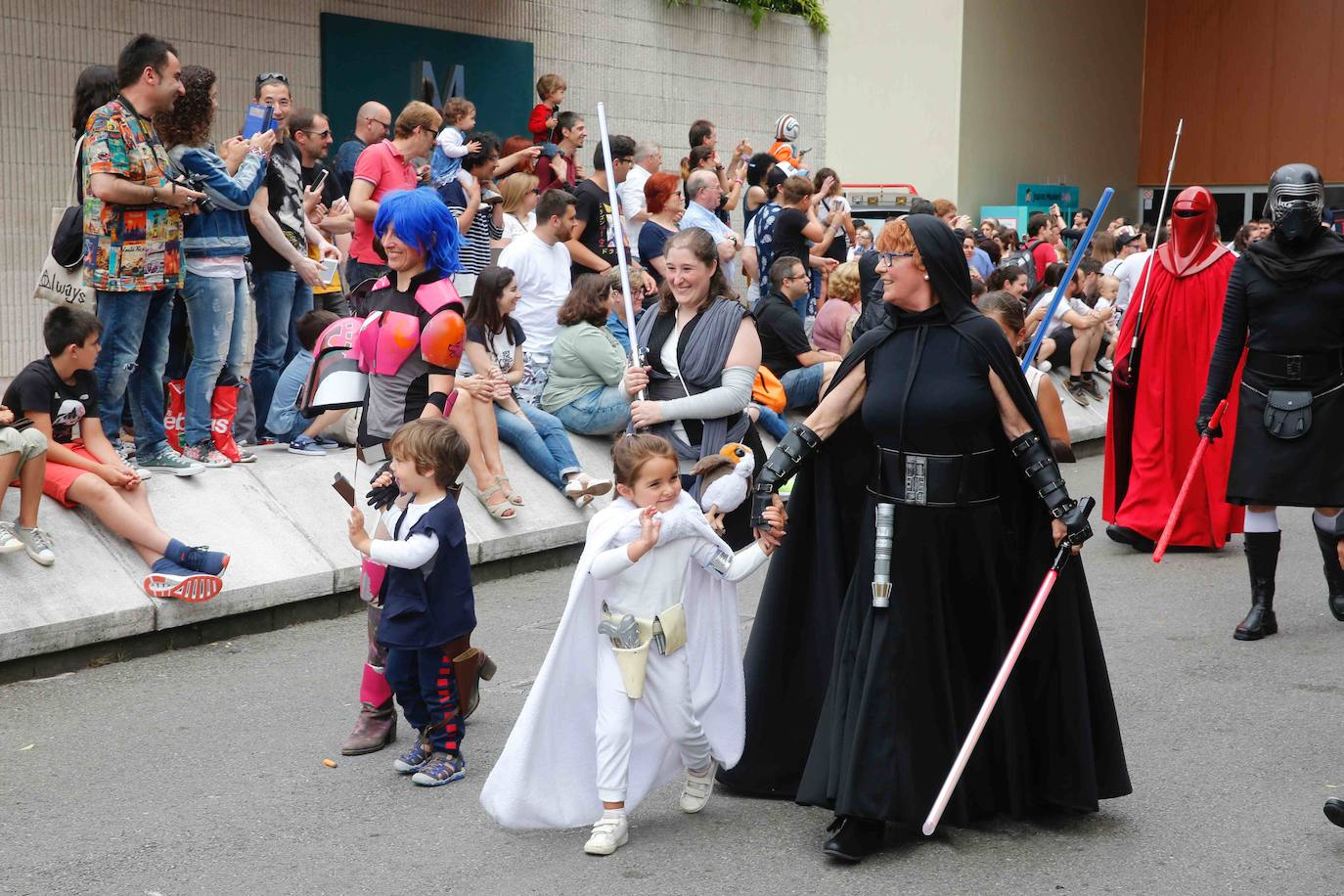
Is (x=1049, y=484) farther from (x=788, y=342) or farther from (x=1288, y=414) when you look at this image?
(x=788, y=342)

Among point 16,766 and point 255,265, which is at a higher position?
point 255,265

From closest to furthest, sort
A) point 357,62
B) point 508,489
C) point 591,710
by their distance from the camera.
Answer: point 591,710, point 508,489, point 357,62

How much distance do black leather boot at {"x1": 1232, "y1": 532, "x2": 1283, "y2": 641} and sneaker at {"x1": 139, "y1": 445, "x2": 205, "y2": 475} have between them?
5.10 metres

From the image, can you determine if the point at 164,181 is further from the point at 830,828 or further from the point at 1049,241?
the point at 1049,241

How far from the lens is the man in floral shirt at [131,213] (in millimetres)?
7125

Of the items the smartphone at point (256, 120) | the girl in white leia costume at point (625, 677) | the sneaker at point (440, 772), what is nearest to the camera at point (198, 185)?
the smartphone at point (256, 120)

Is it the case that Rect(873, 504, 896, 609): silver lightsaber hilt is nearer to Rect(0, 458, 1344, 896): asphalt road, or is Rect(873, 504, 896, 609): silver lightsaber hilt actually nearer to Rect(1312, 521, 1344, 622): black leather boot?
Rect(0, 458, 1344, 896): asphalt road

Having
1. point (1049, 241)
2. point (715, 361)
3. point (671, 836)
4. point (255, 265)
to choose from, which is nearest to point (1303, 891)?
point (671, 836)

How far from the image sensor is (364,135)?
10.5 metres

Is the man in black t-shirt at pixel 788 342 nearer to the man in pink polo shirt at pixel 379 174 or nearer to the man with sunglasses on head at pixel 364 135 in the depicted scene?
the man in pink polo shirt at pixel 379 174

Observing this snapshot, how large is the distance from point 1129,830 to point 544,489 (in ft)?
16.4

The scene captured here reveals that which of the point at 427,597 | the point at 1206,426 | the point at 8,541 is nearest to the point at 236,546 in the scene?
the point at 8,541

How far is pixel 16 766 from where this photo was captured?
5.40 m

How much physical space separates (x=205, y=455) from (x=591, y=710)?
12.9ft
